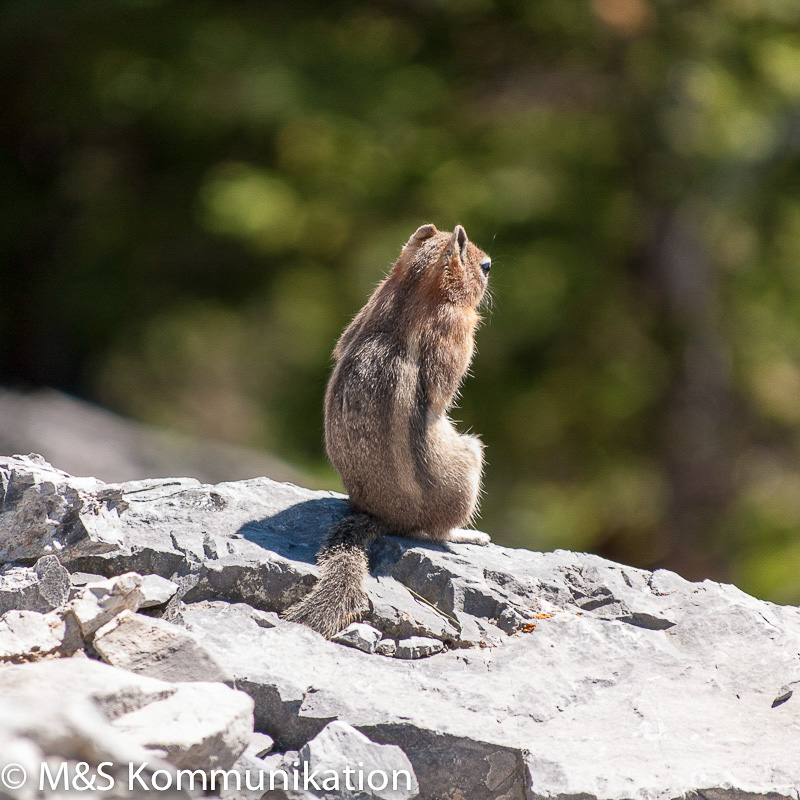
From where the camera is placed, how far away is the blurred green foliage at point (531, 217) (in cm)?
1430

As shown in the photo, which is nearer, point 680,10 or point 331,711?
point 331,711

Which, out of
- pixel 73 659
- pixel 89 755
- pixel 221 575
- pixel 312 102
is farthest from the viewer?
pixel 312 102

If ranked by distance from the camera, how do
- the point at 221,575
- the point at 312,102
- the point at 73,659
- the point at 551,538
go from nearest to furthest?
the point at 73,659, the point at 221,575, the point at 312,102, the point at 551,538

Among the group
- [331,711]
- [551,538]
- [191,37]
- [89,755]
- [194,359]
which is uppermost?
[191,37]

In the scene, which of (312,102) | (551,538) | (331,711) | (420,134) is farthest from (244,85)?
(331,711)

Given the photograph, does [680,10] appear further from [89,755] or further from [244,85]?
[89,755]

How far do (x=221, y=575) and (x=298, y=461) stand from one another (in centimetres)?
902

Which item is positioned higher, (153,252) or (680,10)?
(680,10)

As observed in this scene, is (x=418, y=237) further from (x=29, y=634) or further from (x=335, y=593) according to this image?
(x=29, y=634)

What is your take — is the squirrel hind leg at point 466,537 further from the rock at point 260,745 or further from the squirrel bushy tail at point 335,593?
the rock at point 260,745

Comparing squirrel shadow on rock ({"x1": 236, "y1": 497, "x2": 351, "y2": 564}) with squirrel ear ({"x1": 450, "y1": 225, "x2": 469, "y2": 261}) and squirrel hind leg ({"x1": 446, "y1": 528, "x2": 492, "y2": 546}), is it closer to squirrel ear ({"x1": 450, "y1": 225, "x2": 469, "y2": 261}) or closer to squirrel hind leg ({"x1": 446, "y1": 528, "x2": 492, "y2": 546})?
squirrel hind leg ({"x1": 446, "y1": 528, "x2": 492, "y2": 546})

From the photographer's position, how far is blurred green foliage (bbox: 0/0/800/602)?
14297mm

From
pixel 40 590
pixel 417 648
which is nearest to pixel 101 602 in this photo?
pixel 40 590

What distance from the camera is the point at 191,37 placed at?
15148 millimetres
